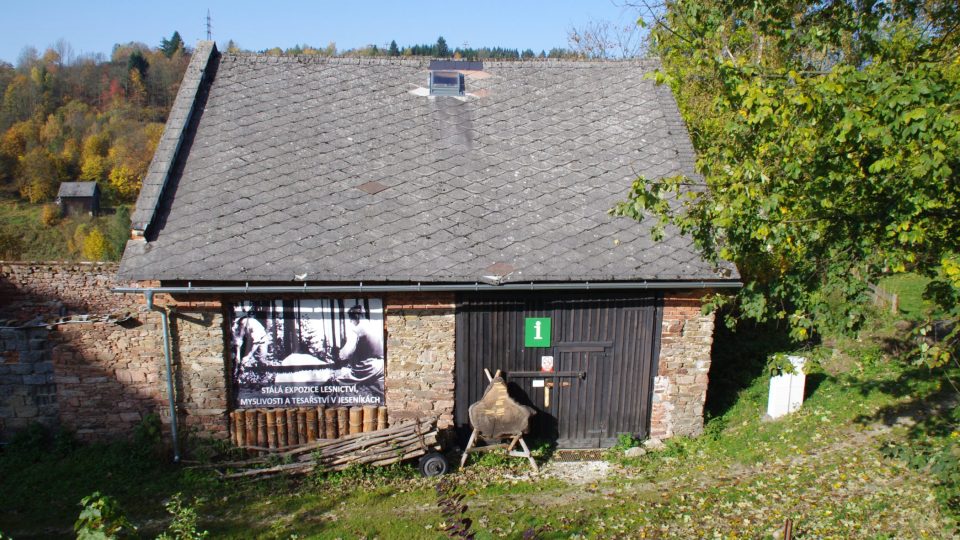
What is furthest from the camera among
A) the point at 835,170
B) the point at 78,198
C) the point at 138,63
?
the point at 138,63

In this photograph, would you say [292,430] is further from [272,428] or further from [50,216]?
[50,216]

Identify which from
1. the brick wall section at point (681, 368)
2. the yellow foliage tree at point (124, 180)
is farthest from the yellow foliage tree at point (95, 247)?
the brick wall section at point (681, 368)

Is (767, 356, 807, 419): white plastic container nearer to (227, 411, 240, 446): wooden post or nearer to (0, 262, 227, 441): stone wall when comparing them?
(227, 411, 240, 446): wooden post

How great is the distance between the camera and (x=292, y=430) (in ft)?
26.6

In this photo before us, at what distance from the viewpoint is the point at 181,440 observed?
8.09m

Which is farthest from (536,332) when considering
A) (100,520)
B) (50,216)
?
(50,216)

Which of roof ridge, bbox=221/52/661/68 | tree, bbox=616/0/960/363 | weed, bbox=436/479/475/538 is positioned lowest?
weed, bbox=436/479/475/538

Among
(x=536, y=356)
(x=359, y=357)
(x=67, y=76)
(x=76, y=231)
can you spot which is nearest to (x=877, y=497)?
(x=536, y=356)

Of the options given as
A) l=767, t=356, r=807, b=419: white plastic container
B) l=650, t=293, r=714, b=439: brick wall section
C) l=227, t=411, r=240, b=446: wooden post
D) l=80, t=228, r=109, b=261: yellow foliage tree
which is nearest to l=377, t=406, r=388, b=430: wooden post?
l=227, t=411, r=240, b=446: wooden post

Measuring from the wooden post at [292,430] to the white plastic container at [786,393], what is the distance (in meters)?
6.46

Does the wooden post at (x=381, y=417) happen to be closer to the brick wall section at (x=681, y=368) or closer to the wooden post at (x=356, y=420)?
the wooden post at (x=356, y=420)

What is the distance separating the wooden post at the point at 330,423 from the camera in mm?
8141

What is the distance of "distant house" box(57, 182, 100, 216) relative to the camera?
4519 cm

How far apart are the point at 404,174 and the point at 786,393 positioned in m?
6.12
